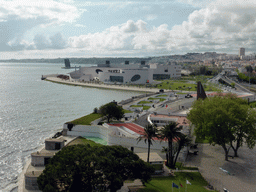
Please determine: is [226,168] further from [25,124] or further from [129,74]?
[129,74]

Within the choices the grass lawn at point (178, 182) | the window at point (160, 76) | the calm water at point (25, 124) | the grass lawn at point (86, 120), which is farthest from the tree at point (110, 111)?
the window at point (160, 76)

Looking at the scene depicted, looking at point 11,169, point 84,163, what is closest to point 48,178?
point 84,163

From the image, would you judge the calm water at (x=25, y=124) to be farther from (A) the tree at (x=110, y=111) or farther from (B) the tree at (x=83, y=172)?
(B) the tree at (x=83, y=172)

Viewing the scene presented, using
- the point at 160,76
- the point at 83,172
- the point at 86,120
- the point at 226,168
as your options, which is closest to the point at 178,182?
the point at 226,168

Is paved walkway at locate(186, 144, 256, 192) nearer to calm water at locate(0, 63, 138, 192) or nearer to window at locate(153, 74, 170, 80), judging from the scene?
calm water at locate(0, 63, 138, 192)

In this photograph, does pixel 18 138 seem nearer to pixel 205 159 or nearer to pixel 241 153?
pixel 205 159

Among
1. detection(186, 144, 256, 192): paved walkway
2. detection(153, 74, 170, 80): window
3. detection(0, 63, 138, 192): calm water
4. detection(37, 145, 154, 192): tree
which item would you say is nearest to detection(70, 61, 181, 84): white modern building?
detection(153, 74, 170, 80): window

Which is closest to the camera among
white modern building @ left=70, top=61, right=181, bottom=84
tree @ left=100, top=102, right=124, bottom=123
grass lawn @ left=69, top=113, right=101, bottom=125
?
grass lawn @ left=69, top=113, right=101, bottom=125
